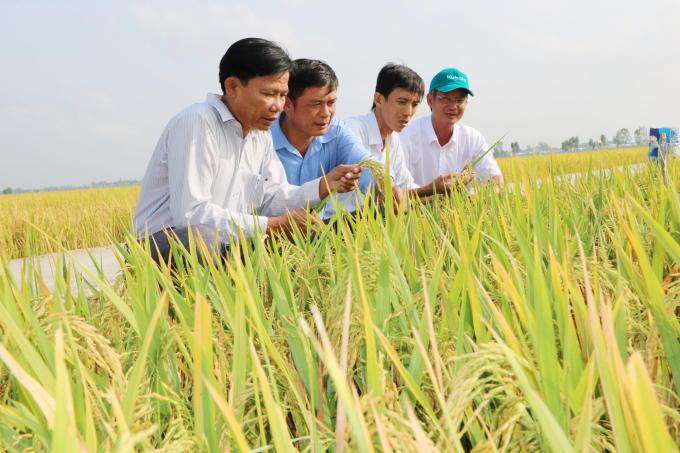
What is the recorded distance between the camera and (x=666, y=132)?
7.50 feet

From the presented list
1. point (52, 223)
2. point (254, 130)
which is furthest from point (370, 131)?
point (52, 223)

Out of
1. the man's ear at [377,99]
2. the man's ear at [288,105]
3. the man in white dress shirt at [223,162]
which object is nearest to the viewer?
the man in white dress shirt at [223,162]

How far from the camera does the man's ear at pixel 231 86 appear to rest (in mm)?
1893

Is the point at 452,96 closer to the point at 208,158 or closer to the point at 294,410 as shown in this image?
the point at 208,158

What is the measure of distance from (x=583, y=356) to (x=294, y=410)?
1.39 feet

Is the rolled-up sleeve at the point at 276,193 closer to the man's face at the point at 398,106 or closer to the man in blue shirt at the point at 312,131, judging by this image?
the man in blue shirt at the point at 312,131

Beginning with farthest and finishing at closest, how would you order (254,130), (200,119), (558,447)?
1. (254,130)
2. (200,119)
3. (558,447)

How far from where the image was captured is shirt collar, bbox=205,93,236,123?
6.25ft

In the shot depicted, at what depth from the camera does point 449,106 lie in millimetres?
3260

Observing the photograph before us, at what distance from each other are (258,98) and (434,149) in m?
1.99

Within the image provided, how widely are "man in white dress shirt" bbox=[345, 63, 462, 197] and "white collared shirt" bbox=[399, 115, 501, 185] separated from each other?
1.10 ft

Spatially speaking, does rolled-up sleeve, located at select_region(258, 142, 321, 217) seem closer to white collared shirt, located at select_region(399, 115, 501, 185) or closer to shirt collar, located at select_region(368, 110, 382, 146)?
shirt collar, located at select_region(368, 110, 382, 146)

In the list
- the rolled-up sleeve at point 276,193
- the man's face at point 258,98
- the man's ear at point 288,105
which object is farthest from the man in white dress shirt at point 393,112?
the man's face at point 258,98

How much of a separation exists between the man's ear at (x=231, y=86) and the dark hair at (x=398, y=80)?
141 cm
